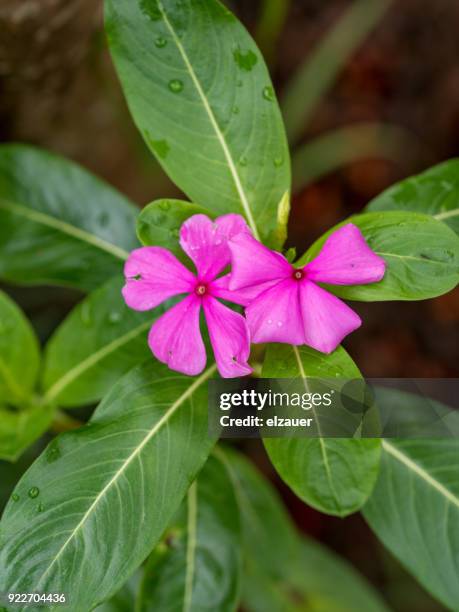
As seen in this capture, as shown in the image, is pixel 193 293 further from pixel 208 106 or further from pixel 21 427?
pixel 21 427

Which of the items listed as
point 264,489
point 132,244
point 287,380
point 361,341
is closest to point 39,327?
point 132,244

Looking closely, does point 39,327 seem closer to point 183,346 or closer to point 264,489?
point 264,489

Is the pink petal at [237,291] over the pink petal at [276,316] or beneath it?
over

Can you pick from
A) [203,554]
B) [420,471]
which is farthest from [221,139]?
[203,554]

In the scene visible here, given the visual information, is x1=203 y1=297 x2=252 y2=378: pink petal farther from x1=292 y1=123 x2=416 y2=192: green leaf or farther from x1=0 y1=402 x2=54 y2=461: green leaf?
x1=292 y1=123 x2=416 y2=192: green leaf

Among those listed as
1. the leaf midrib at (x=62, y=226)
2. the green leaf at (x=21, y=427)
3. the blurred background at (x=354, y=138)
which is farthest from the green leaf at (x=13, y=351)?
the blurred background at (x=354, y=138)

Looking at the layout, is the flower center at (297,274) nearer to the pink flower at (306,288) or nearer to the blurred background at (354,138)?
the pink flower at (306,288)

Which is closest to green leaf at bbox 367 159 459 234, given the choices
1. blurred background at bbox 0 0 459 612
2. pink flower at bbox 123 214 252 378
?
pink flower at bbox 123 214 252 378
